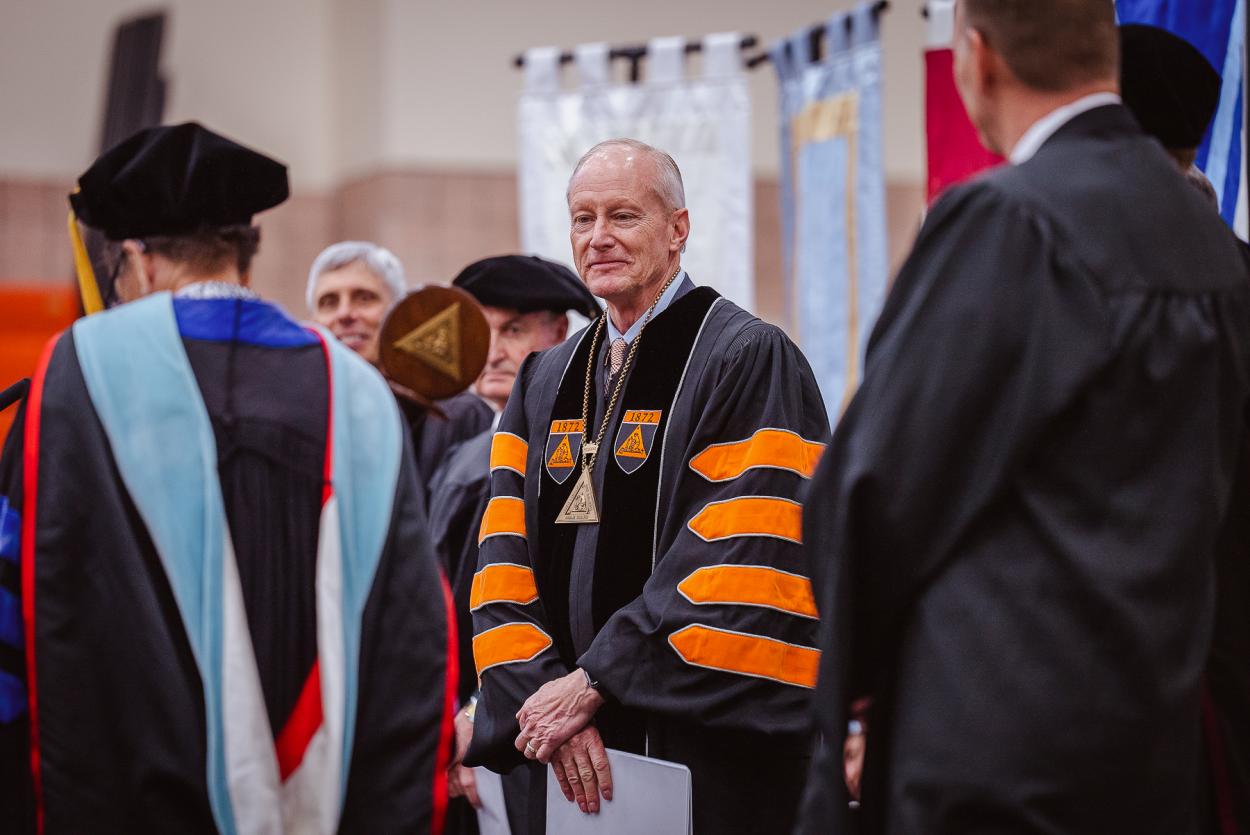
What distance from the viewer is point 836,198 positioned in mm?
5070

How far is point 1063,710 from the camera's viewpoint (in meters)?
1.61

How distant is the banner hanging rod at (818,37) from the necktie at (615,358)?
2312 mm

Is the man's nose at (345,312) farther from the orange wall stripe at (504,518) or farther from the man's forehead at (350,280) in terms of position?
the orange wall stripe at (504,518)

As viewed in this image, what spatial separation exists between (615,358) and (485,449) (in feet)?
2.95

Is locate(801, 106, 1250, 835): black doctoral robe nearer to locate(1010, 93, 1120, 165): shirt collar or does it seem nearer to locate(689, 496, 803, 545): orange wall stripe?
locate(1010, 93, 1120, 165): shirt collar

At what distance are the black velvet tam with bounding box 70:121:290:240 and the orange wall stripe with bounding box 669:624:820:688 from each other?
3.48 ft

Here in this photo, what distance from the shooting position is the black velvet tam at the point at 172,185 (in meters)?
2.34

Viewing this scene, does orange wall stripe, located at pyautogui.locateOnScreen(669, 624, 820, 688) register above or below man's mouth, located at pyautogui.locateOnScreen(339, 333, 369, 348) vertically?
below

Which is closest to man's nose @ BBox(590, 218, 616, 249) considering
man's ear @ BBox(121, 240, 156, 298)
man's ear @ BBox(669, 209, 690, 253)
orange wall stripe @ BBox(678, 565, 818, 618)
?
man's ear @ BBox(669, 209, 690, 253)

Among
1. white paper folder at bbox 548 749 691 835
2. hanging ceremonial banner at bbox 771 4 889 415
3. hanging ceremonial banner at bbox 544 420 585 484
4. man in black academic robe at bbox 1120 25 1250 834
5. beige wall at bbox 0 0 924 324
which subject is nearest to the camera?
man in black academic robe at bbox 1120 25 1250 834

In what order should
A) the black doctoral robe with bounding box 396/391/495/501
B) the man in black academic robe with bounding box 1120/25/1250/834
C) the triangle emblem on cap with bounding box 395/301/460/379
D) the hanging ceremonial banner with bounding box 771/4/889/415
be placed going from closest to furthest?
the man in black academic robe with bounding box 1120/25/1250/834 < the triangle emblem on cap with bounding box 395/301/460/379 < the black doctoral robe with bounding box 396/391/495/501 < the hanging ceremonial banner with bounding box 771/4/889/415

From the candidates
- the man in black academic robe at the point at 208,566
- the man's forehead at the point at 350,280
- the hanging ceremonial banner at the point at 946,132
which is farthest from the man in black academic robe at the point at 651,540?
the hanging ceremonial banner at the point at 946,132

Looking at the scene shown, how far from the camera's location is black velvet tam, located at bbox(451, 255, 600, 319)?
4.14 m

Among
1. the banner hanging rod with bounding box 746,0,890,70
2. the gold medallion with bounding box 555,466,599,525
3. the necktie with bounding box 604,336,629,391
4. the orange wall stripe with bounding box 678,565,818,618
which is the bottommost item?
the orange wall stripe with bounding box 678,565,818,618
